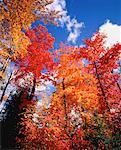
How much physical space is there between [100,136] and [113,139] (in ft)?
2.69

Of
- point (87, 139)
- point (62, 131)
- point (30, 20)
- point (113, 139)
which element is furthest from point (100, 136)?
point (30, 20)

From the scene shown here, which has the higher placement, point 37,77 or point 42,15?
point 37,77

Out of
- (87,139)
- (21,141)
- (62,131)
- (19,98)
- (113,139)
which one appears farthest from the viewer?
(19,98)

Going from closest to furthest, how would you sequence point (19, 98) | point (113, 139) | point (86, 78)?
point (113, 139), point (19, 98), point (86, 78)

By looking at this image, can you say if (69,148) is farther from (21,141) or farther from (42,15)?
(42,15)

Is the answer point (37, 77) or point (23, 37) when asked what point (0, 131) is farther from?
point (23, 37)

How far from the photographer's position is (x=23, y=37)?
1133 centimetres

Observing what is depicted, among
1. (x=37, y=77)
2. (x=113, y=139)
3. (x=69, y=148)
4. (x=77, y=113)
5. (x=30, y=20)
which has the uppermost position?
(x=37, y=77)

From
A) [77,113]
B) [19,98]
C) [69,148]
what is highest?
[19,98]

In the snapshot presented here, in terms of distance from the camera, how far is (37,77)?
2608cm

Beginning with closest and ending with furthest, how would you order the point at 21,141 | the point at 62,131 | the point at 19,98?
the point at 62,131
the point at 21,141
the point at 19,98

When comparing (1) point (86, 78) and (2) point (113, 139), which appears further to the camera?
(1) point (86, 78)

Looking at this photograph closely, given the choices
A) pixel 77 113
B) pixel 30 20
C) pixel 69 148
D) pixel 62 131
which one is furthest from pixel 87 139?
pixel 30 20

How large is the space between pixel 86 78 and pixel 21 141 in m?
8.76
